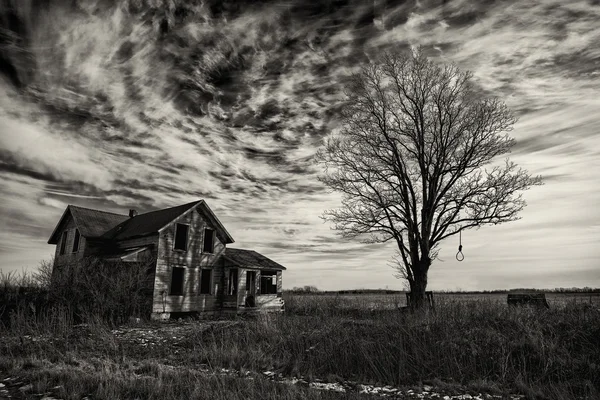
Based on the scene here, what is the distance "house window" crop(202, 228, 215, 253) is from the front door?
14.1 ft

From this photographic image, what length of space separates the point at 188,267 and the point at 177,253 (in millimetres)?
1229

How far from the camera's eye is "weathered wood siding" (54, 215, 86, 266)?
25.3 m

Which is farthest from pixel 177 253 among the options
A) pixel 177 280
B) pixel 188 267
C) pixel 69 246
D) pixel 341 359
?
pixel 341 359

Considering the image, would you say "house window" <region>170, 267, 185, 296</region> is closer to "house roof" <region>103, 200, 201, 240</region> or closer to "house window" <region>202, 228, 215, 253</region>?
"house window" <region>202, 228, 215, 253</region>

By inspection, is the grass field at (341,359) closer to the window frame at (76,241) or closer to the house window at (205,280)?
the house window at (205,280)

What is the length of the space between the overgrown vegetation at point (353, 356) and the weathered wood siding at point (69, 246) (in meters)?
11.9

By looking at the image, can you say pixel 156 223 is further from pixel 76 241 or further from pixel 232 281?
pixel 232 281

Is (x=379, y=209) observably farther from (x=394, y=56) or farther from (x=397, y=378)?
(x=397, y=378)

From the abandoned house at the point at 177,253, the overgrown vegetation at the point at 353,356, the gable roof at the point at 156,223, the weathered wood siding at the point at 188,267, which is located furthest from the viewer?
the gable roof at the point at 156,223

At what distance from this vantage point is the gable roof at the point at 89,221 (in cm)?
2591

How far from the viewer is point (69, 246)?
1053 inches

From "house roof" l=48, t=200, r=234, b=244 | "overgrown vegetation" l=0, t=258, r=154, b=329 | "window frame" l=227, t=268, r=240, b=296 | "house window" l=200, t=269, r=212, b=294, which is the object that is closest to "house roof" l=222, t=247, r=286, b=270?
"window frame" l=227, t=268, r=240, b=296

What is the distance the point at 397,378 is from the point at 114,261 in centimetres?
1887

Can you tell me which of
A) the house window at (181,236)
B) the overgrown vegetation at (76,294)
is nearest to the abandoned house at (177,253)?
the house window at (181,236)
